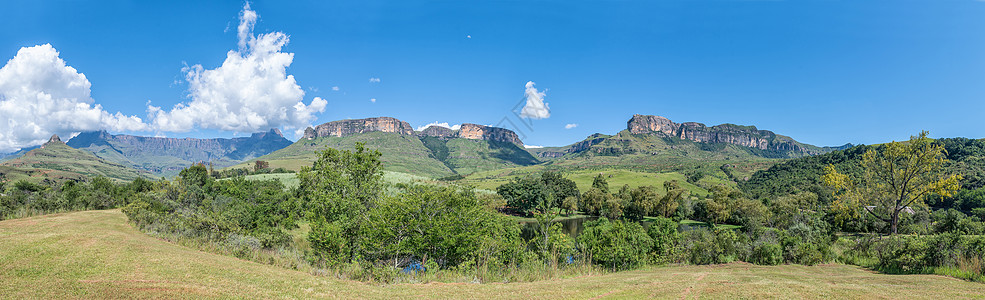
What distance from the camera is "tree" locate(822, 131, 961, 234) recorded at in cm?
2059

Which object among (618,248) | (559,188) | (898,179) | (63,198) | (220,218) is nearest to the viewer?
(898,179)

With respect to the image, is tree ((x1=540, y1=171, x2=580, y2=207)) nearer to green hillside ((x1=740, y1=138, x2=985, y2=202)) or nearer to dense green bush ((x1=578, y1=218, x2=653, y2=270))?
green hillside ((x1=740, y1=138, x2=985, y2=202))

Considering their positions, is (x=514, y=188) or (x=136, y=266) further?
(x=514, y=188)

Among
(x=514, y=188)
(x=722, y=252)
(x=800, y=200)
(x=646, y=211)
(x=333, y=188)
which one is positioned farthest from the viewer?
(x=514, y=188)

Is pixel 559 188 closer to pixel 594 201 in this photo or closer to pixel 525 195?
pixel 594 201

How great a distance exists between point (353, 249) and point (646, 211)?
80862 mm

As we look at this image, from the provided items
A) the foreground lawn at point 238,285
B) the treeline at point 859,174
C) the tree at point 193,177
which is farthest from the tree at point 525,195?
the foreground lawn at point 238,285

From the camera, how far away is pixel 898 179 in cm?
2195

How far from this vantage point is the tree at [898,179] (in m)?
20.6

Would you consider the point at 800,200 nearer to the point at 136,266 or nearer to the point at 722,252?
the point at 722,252

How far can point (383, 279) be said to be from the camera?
50.8ft

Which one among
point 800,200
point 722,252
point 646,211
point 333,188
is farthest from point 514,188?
point 333,188

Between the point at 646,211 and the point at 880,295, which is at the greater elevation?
the point at 880,295

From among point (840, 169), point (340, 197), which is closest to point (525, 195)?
point (340, 197)
